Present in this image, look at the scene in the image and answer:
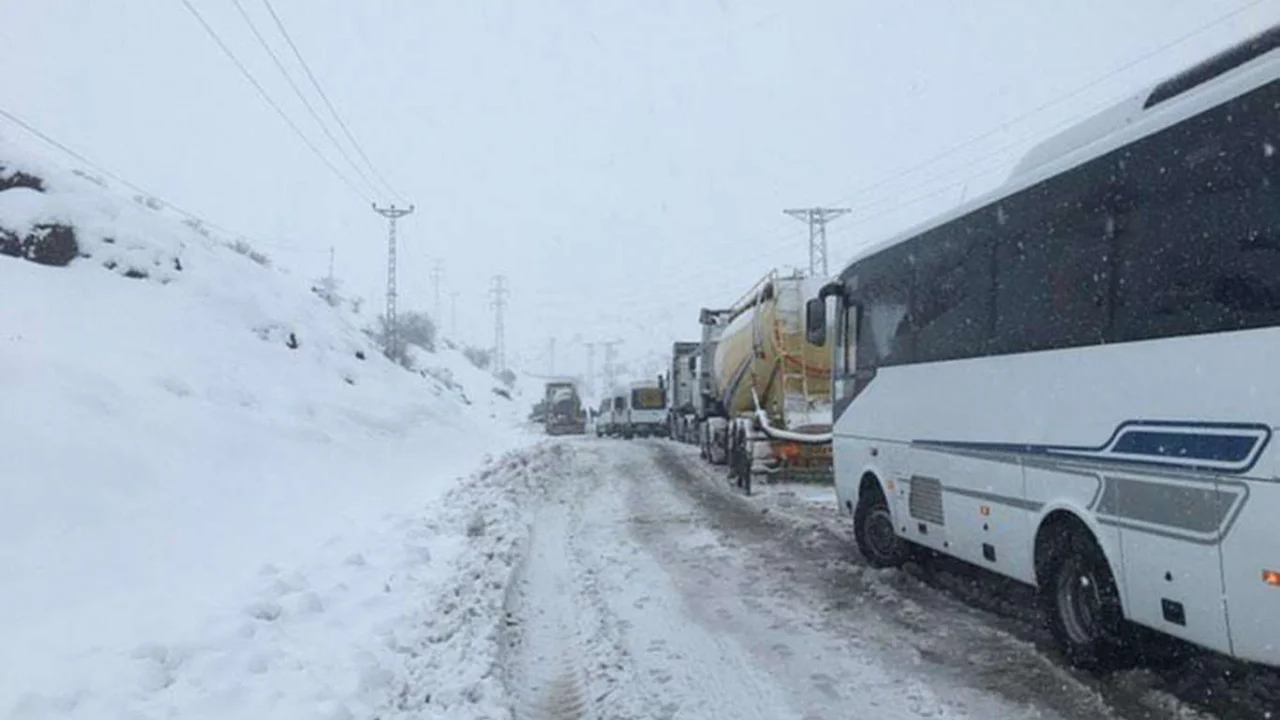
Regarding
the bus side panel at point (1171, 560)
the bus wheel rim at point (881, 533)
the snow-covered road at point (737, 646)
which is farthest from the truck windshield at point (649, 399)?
the bus side panel at point (1171, 560)

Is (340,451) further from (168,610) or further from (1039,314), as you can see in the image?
(1039,314)

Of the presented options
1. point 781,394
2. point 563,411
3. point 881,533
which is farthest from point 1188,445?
point 563,411

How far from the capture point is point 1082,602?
5.99 m

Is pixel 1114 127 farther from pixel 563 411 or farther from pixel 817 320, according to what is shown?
pixel 563 411

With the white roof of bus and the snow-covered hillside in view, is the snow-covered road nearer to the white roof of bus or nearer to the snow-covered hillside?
the snow-covered hillside

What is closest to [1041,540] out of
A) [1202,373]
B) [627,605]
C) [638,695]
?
[1202,373]

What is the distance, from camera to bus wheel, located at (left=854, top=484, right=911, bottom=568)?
9586 mm

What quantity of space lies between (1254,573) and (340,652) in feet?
17.2

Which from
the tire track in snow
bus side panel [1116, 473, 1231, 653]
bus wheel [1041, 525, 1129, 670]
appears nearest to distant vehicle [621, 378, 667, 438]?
the tire track in snow

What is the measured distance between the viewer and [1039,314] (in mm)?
6402

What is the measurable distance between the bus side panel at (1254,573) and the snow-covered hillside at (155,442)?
5.70 m

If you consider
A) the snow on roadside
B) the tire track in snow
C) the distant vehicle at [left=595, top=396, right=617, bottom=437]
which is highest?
the distant vehicle at [left=595, top=396, right=617, bottom=437]

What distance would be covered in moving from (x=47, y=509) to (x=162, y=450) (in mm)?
2993

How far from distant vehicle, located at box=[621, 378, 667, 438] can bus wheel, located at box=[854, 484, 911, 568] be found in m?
40.6
